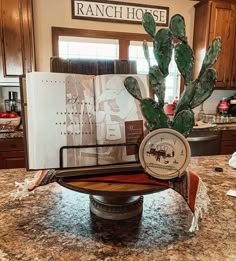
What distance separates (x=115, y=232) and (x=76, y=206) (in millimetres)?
215

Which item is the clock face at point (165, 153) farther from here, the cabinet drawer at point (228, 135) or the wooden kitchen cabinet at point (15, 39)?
the cabinet drawer at point (228, 135)

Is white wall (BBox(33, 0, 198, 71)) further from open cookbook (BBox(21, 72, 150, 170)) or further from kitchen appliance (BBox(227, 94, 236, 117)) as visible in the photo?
open cookbook (BBox(21, 72, 150, 170))

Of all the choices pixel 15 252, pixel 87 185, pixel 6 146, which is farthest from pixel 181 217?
pixel 6 146

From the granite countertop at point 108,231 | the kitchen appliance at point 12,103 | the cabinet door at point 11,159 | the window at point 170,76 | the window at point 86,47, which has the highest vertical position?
the window at point 86,47

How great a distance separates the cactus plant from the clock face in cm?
3

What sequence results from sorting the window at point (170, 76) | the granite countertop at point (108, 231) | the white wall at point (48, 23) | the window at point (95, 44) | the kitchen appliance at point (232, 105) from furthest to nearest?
the kitchen appliance at point (232, 105) → the window at point (170, 76) → the window at point (95, 44) → the white wall at point (48, 23) → the granite countertop at point (108, 231)

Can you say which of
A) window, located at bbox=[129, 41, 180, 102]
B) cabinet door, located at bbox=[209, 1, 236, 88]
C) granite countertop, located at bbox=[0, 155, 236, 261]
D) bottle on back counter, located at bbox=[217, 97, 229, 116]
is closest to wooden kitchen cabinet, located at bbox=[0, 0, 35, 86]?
window, located at bbox=[129, 41, 180, 102]

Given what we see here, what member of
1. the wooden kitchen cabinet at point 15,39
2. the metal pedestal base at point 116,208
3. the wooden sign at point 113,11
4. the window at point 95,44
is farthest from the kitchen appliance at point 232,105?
the metal pedestal base at point 116,208

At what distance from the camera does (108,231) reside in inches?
28.5

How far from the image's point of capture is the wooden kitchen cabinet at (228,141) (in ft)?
10.3

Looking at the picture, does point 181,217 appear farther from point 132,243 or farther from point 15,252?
point 15,252

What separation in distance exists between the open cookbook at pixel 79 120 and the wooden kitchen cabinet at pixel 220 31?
270 centimetres

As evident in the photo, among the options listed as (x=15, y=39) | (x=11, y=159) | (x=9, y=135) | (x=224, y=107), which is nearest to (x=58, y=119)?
(x=9, y=135)

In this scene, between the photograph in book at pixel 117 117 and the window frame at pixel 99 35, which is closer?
the photograph in book at pixel 117 117
